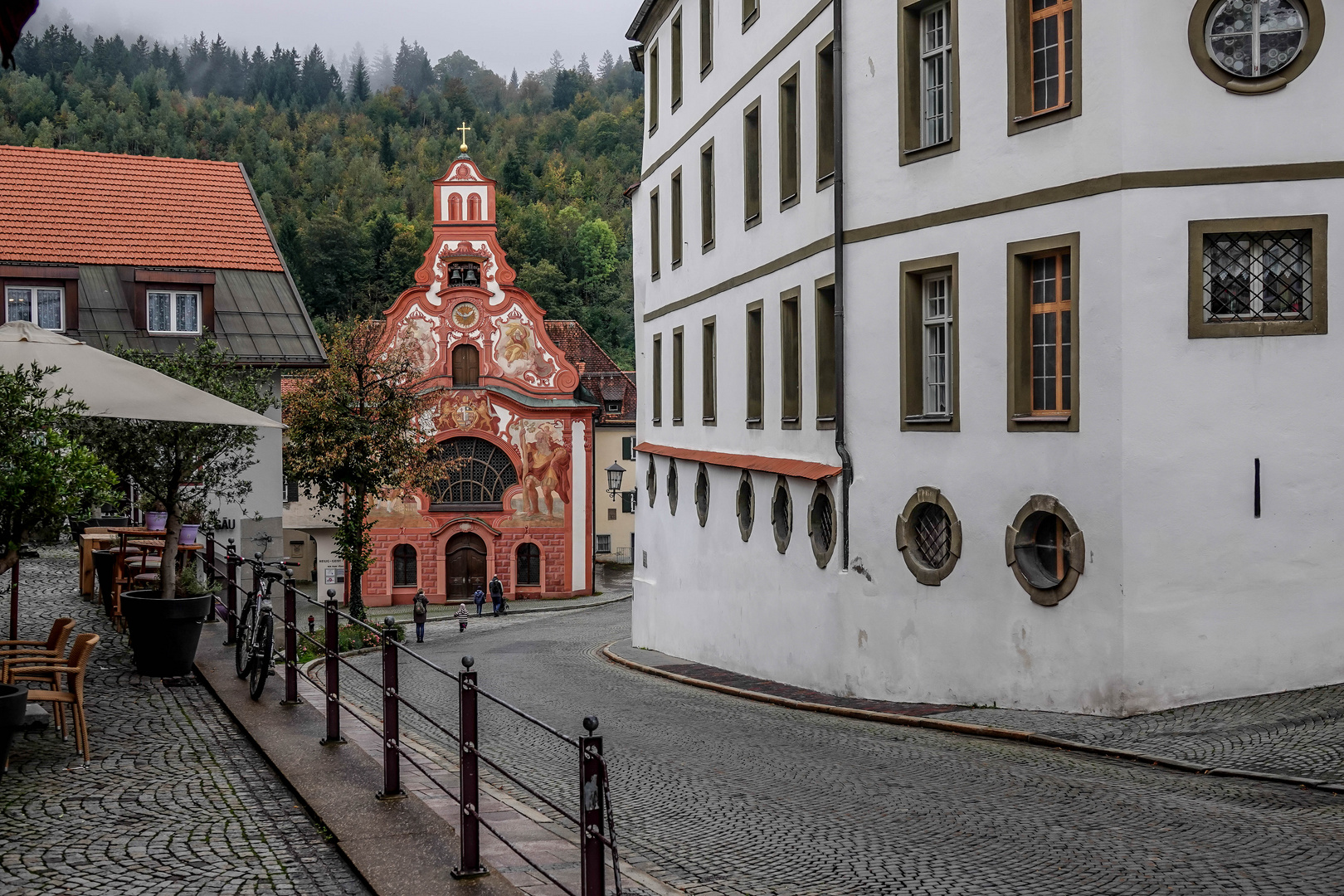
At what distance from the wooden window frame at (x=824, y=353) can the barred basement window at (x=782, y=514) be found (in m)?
1.69

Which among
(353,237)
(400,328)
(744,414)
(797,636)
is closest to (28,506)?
(797,636)

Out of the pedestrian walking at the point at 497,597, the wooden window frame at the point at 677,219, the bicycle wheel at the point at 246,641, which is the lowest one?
the pedestrian walking at the point at 497,597

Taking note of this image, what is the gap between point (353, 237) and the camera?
104 meters

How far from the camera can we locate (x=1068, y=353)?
13945 mm

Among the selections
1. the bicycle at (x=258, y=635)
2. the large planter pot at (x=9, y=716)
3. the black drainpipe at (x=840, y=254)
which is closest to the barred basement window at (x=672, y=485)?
the black drainpipe at (x=840, y=254)

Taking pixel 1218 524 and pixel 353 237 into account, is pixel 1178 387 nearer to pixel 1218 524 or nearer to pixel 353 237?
pixel 1218 524

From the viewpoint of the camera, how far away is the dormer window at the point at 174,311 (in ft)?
96.9

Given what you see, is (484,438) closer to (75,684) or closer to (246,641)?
(246,641)

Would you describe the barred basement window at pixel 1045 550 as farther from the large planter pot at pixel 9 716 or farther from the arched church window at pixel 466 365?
the arched church window at pixel 466 365

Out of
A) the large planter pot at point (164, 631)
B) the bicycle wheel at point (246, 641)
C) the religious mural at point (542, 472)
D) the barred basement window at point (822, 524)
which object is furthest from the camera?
the religious mural at point (542, 472)

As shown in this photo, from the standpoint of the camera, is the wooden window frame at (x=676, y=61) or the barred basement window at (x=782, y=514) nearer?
the barred basement window at (x=782, y=514)

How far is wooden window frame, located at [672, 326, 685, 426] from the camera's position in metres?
27.4

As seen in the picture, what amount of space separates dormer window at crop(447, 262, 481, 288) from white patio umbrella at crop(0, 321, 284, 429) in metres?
39.4

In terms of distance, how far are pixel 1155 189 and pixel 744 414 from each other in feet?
33.0
